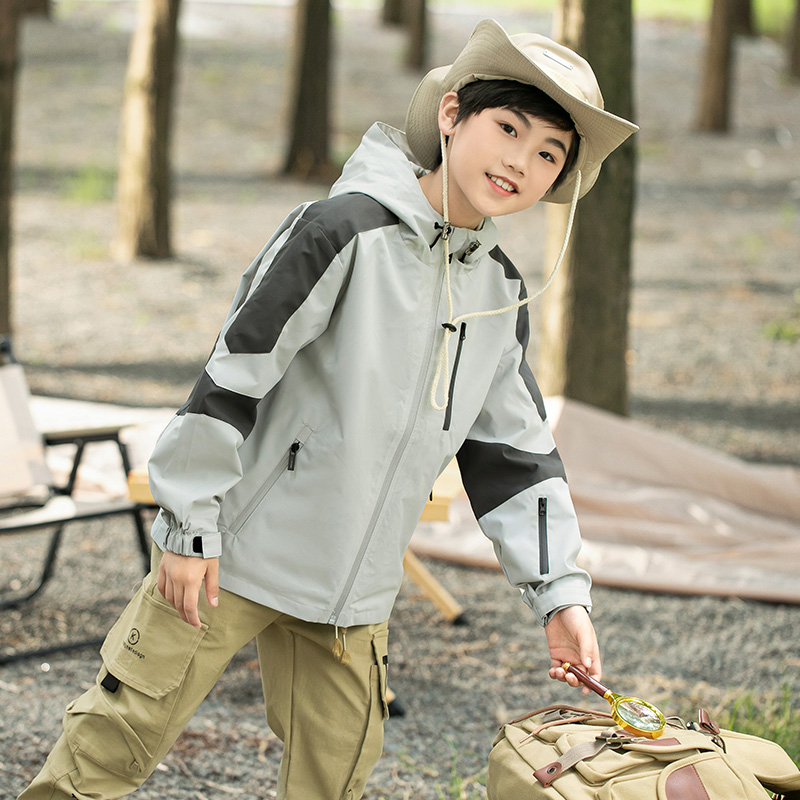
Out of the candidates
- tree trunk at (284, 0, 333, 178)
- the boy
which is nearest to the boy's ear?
the boy

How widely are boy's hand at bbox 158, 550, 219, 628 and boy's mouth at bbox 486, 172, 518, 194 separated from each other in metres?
0.81

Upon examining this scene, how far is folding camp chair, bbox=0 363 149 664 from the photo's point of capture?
3.64m

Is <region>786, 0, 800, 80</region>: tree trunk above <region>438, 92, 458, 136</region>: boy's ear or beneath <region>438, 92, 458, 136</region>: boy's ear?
above

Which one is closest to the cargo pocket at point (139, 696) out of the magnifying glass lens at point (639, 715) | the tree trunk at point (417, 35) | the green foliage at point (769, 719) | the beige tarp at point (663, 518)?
the magnifying glass lens at point (639, 715)

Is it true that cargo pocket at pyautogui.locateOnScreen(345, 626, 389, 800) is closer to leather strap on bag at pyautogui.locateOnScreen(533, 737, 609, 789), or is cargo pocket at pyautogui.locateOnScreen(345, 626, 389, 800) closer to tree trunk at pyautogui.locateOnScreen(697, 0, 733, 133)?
leather strap on bag at pyautogui.locateOnScreen(533, 737, 609, 789)

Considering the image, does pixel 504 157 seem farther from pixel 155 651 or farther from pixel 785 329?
pixel 785 329

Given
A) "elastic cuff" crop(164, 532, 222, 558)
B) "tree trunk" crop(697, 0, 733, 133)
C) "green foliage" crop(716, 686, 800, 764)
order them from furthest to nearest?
1. "tree trunk" crop(697, 0, 733, 133)
2. "green foliage" crop(716, 686, 800, 764)
3. "elastic cuff" crop(164, 532, 222, 558)

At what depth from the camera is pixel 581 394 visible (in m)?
5.25

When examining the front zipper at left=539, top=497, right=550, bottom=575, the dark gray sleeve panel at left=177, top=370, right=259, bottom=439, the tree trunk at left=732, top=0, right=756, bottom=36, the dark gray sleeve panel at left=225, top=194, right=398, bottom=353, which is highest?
the tree trunk at left=732, top=0, right=756, bottom=36

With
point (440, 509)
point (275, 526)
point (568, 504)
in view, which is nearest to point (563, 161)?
point (568, 504)

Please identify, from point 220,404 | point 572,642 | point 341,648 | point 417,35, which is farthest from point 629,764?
point 417,35

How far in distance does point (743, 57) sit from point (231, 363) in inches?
869

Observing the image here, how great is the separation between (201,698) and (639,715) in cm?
80

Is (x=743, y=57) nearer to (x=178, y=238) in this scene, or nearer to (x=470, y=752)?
(x=178, y=238)
